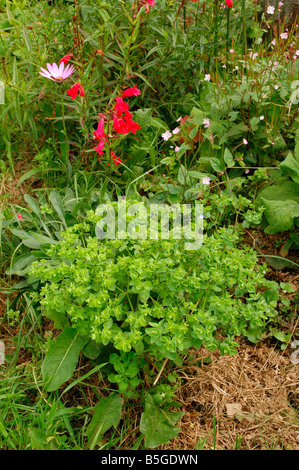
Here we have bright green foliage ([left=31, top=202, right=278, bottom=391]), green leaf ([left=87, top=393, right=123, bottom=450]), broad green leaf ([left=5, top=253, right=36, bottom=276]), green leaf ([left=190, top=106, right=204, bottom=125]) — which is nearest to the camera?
bright green foliage ([left=31, top=202, right=278, bottom=391])

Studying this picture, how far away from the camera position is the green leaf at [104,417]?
154 cm

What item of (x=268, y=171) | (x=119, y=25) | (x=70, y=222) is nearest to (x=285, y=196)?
(x=268, y=171)

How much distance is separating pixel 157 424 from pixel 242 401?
1.28 ft

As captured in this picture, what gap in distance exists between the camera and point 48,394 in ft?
5.57

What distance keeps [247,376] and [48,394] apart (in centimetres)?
81

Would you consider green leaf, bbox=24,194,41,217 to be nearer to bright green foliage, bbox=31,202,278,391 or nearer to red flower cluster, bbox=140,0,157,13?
bright green foliage, bbox=31,202,278,391

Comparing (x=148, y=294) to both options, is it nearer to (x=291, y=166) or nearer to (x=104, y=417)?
(x=104, y=417)

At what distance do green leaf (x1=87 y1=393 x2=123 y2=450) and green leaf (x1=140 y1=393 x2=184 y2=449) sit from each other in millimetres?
105

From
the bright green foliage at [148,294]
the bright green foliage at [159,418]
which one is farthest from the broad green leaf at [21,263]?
the bright green foliage at [159,418]

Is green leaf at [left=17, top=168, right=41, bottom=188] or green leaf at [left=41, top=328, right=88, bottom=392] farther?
green leaf at [left=17, top=168, right=41, bottom=188]

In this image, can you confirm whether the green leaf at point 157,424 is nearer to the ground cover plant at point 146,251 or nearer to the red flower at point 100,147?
the ground cover plant at point 146,251

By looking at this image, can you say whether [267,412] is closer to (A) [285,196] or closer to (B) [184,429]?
(B) [184,429]

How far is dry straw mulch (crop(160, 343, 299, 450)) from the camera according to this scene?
5.31ft

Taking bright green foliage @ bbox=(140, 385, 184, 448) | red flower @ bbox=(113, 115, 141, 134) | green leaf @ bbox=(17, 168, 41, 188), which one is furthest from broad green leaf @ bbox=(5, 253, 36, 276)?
bright green foliage @ bbox=(140, 385, 184, 448)
